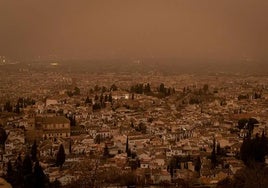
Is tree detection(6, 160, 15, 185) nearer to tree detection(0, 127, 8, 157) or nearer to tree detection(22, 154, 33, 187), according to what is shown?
tree detection(22, 154, 33, 187)

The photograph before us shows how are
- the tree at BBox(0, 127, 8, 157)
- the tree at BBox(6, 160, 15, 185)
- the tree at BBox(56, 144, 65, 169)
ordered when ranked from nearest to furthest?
the tree at BBox(6, 160, 15, 185), the tree at BBox(56, 144, 65, 169), the tree at BBox(0, 127, 8, 157)

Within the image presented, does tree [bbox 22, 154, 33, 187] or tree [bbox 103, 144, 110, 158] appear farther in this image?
tree [bbox 103, 144, 110, 158]

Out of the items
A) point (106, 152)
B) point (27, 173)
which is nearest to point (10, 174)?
point (27, 173)

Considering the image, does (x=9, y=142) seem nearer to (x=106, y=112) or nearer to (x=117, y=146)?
(x=117, y=146)

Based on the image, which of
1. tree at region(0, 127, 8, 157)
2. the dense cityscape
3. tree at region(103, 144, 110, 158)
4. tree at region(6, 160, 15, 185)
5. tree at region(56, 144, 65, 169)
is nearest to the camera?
tree at region(6, 160, 15, 185)

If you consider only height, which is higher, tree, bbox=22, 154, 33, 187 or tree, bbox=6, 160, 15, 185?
tree, bbox=22, 154, 33, 187

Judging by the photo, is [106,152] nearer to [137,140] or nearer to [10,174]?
[137,140]

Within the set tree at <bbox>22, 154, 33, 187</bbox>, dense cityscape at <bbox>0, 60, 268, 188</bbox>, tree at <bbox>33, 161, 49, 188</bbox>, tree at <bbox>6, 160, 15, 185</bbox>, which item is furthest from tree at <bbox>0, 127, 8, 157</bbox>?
tree at <bbox>33, 161, 49, 188</bbox>

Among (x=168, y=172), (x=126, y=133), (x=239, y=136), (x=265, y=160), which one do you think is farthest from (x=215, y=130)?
(x=168, y=172)
